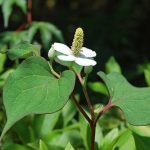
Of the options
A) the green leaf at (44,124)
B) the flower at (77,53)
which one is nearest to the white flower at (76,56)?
the flower at (77,53)

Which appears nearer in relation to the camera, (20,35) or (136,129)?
(136,129)

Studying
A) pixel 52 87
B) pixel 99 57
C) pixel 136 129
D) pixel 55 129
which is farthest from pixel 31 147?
pixel 99 57

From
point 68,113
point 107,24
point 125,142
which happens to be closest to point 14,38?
point 68,113

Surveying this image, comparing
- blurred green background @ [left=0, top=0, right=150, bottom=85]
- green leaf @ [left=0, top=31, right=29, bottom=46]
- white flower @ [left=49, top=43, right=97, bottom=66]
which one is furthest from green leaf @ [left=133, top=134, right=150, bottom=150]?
blurred green background @ [left=0, top=0, right=150, bottom=85]

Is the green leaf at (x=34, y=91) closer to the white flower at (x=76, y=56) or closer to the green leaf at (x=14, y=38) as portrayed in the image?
the white flower at (x=76, y=56)

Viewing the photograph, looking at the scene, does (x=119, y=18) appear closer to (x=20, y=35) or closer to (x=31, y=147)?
(x=20, y=35)

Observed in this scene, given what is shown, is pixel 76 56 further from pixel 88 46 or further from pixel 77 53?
pixel 88 46
